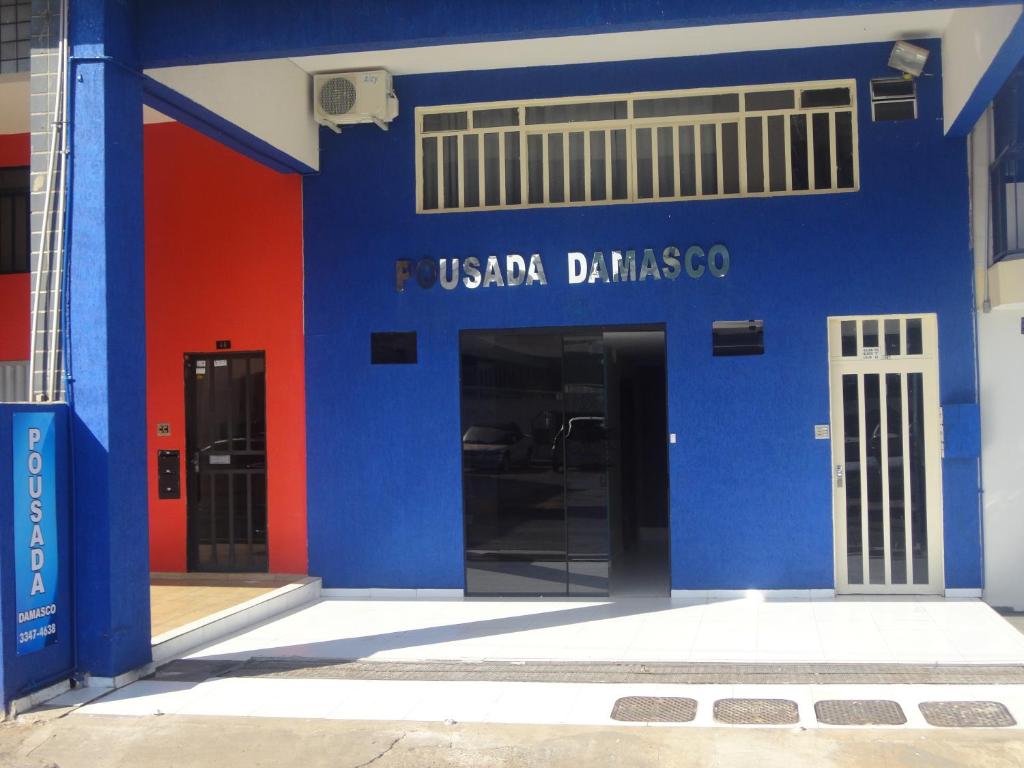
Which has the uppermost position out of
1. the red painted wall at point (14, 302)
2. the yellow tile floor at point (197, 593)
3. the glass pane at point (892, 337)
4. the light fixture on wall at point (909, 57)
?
the light fixture on wall at point (909, 57)

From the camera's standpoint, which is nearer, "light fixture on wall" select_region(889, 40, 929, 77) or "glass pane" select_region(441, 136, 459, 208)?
"light fixture on wall" select_region(889, 40, 929, 77)

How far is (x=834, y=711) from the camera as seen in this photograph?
19.0ft

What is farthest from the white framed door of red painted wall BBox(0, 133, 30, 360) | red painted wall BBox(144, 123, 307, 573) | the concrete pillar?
red painted wall BBox(0, 133, 30, 360)

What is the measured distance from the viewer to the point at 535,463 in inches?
366

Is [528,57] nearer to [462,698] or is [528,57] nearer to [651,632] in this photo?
[651,632]

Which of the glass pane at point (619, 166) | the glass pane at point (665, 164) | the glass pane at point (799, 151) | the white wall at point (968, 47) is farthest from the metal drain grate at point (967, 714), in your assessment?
the glass pane at point (619, 166)

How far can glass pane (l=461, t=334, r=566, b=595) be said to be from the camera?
9312 millimetres

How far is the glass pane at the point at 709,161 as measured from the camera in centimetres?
916

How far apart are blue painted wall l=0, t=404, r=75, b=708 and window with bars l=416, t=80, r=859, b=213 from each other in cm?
425

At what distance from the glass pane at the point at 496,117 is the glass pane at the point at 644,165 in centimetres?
114

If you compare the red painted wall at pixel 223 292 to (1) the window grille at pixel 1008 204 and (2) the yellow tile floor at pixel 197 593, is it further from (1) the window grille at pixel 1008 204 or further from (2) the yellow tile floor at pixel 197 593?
(1) the window grille at pixel 1008 204

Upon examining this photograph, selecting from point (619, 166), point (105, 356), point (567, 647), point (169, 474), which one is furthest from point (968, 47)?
point (169, 474)

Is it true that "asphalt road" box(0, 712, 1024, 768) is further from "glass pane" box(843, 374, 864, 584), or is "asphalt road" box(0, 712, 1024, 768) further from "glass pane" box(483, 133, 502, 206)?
"glass pane" box(483, 133, 502, 206)

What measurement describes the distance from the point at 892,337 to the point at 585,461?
2836mm
